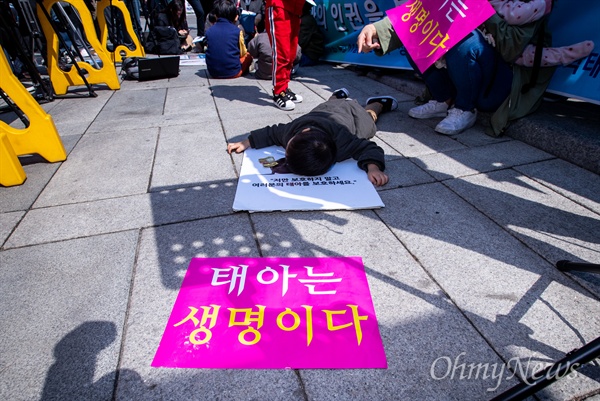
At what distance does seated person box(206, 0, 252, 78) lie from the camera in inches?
188

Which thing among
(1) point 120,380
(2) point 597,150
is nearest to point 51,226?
(1) point 120,380

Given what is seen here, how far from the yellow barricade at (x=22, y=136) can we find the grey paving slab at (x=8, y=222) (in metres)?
0.42

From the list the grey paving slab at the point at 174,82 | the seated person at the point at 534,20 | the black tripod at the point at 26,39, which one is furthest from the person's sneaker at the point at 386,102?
the black tripod at the point at 26,39

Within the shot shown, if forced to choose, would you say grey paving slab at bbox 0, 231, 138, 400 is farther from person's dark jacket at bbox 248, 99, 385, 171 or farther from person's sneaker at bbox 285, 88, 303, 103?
person's sneaker at bbox 285, 88, 303, 103

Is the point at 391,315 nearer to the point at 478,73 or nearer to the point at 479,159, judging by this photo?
the point at 479,159

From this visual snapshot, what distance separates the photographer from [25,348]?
125 cm

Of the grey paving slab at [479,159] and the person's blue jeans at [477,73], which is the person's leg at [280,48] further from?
the grey paving slab at [479,159]

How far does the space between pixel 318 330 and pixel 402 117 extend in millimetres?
2659

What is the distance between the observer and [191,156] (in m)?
2.66

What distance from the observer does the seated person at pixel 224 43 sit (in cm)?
477

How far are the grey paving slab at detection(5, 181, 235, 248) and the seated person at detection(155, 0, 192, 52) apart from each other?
6.29 m

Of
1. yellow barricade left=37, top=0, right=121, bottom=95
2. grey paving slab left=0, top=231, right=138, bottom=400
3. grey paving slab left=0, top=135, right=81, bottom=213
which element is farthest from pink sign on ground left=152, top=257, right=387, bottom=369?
yellow barricade left=37, top=0, right=121, bottom=95

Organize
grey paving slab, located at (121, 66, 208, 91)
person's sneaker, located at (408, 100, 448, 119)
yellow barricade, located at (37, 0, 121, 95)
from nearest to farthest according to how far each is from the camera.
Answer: person's sneaker, located at (408, 100, 448, 119) < yellow barricade, located at (37, 0, 121, 95) < grey paving slab, located at (121, 66, 208, 91)

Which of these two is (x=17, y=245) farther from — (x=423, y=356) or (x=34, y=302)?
(x=423, y=356)
